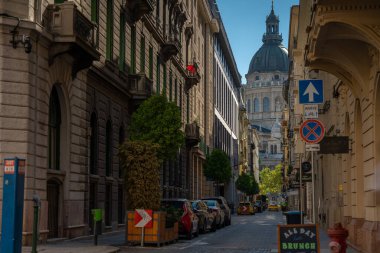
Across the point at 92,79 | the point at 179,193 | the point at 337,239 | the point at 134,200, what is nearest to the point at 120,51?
the point at 92,79

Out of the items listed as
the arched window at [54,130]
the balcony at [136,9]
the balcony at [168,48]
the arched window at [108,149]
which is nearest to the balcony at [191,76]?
the balcony at [168,48]

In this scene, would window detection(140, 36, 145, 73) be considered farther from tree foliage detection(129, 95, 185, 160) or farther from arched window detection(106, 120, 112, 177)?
tree foliage detection(129, 95, 185, 160)

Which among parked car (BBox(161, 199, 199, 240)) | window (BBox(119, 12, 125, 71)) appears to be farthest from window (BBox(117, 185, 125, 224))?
parked car (BBox(161, 199, 199, 240))

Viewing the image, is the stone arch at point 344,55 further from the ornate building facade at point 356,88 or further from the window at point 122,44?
the window at point 122,44

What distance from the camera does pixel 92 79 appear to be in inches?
1123

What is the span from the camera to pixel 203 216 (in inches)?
1251

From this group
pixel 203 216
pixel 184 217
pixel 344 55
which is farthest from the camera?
pixel 203 216

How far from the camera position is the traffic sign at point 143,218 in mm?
22641

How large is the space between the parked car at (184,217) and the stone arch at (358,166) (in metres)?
7.71

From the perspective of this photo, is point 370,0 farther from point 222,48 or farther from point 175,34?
point 222,48

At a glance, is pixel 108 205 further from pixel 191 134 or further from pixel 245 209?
pixel 245 209

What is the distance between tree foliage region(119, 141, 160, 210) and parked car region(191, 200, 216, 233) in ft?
20.8

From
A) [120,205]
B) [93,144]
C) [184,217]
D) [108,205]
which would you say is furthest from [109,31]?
[184,217]

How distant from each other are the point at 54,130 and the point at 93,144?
517cm
